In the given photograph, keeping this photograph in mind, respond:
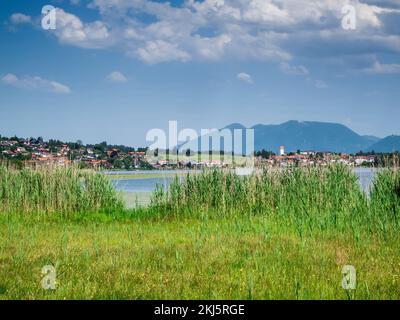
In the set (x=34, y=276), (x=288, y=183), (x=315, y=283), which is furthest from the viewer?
(x=288, y=183)

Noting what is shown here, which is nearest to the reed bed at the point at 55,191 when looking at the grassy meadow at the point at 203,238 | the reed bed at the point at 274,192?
the grassy meadow at the point at 203,238

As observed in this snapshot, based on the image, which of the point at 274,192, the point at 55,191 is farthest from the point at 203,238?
the point at 55,191

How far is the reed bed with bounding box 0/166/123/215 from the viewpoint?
18250 mm

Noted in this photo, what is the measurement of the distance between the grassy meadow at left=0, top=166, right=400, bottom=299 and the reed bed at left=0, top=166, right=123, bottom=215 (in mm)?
45

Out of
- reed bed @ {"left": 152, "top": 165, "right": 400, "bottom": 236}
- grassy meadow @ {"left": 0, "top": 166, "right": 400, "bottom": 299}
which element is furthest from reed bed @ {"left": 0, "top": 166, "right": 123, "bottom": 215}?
reed bed @ {"left": 152, "top": 165, "right": 400, "bottom": 236}

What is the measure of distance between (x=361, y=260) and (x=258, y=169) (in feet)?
34.9

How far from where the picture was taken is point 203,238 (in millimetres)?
11523

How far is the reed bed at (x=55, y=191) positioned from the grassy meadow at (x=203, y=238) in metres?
0.04

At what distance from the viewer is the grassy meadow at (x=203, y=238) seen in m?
7.15

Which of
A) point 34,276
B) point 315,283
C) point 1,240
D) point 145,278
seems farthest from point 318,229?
point 1,240

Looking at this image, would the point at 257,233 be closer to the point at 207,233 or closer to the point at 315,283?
the point at 207,233

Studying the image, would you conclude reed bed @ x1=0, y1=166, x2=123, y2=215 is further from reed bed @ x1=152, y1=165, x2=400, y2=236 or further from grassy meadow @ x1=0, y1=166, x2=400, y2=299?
reed bed @ x1=152, y1=165, x2=400, y2=236

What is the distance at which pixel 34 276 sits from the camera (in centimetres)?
786

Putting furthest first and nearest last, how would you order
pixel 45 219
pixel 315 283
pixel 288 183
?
pixel 288 183, pixel 45 219, pixel 315 283
